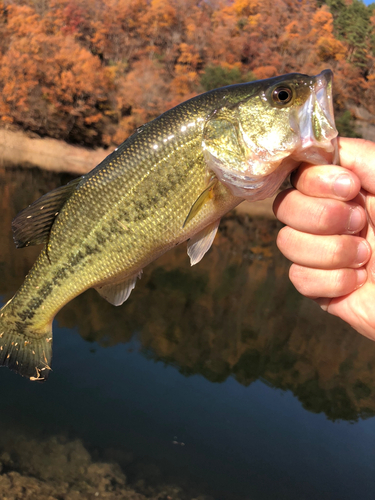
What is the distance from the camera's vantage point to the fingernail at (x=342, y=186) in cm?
253

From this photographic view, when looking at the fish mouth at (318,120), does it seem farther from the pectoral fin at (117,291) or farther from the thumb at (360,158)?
the pectoral fin at (117,291)

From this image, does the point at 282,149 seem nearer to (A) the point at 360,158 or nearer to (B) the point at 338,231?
(A) the point at 360,158

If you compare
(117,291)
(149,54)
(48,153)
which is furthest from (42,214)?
(149,54)

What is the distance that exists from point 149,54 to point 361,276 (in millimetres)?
77084

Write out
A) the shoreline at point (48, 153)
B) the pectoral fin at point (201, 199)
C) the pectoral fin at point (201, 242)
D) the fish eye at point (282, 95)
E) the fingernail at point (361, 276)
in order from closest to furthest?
the fish eye at point (282, 95) → the pectoral fin at point (201, 199) → the pectoral fin at point (201, 242) → the fingernail at point (361, 276) → the shoreline at point (48, 153)

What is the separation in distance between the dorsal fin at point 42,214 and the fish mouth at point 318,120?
4.93 ft

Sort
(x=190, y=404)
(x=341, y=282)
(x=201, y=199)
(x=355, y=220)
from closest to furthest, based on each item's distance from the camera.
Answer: (x=201, y=199) → (x=355, y=220) → (x=341, y=282) → (x=190, y=404)

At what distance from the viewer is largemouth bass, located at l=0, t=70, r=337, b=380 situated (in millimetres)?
2494

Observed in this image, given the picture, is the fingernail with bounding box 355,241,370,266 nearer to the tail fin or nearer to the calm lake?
the tail fin

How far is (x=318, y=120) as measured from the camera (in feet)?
7.82

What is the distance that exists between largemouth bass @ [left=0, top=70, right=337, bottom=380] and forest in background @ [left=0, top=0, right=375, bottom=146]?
43.7 metres

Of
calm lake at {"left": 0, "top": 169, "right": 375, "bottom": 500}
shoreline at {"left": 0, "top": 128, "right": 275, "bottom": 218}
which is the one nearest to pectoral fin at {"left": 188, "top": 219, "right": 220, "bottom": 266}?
calm lake at {"left": 0, "top": 169, "right": 375, "bottom": 500}

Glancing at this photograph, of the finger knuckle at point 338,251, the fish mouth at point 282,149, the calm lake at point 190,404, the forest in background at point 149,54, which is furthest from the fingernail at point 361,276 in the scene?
the forest in background at point 149,54

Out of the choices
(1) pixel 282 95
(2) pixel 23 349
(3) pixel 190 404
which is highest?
(1) pixel 282 95
